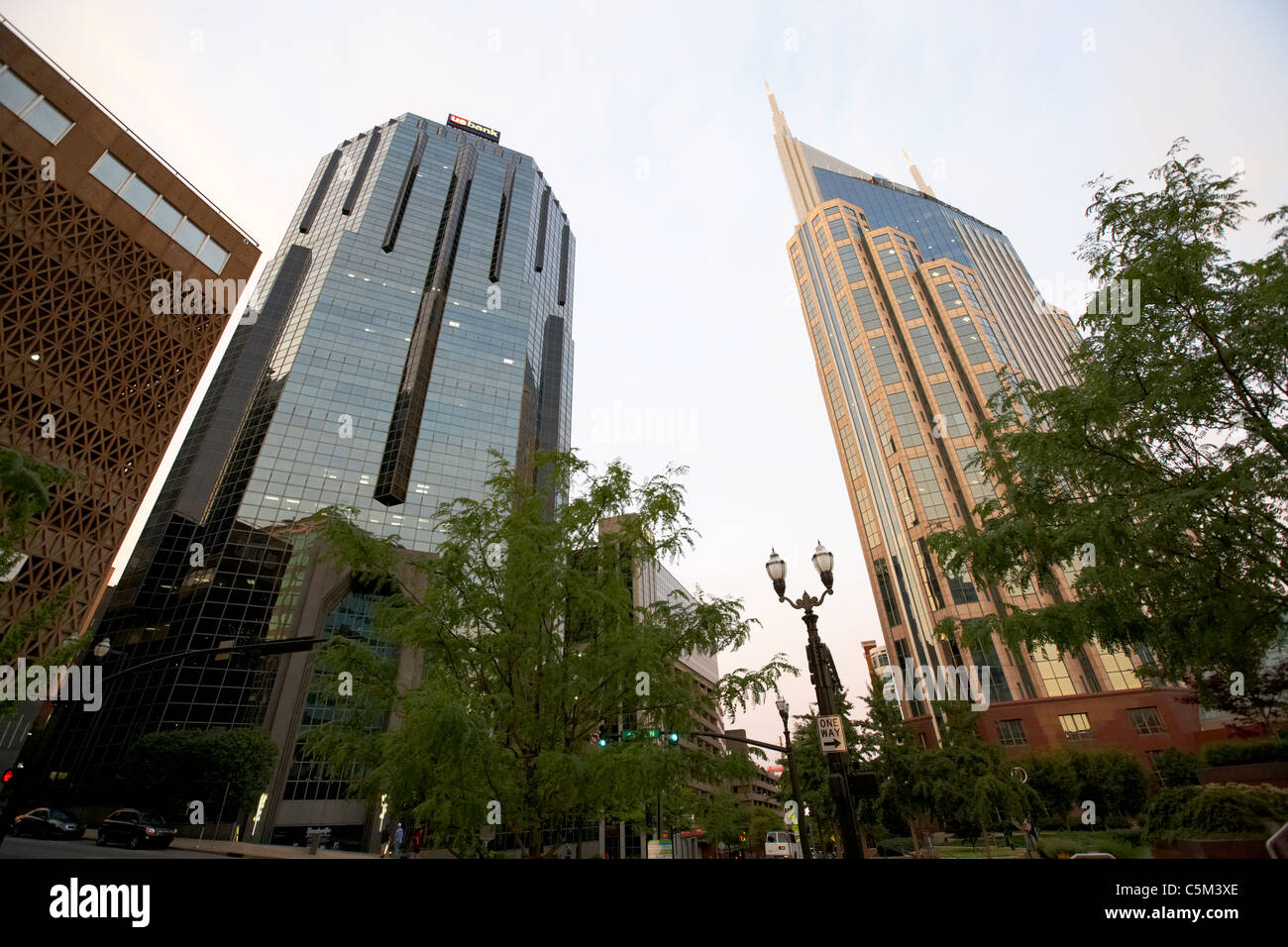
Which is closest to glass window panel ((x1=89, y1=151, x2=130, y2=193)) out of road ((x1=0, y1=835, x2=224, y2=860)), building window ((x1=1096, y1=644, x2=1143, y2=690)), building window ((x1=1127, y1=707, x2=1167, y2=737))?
road ((x1=0, y1=835, x2=224, y2=860))

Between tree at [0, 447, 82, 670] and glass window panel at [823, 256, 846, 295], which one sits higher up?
glass window panel at [823, 256, 846, 295]

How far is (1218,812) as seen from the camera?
35.0 feet

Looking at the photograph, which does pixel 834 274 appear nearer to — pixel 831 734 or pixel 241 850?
pixel 831 734

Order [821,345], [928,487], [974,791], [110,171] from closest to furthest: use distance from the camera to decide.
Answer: [974,791] → [110,171] → [928,487] → [821,345]

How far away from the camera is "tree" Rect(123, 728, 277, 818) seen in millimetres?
40344

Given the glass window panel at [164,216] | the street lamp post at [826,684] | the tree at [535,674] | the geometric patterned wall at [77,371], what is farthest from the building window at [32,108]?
the street lamp post at [826,684]

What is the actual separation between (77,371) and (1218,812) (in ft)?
171

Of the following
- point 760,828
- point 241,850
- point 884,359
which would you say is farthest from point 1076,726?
point 241,850

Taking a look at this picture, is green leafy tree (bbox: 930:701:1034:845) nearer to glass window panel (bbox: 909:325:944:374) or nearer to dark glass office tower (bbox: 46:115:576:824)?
dark glass office tower (bbox: 46:115:576:824)

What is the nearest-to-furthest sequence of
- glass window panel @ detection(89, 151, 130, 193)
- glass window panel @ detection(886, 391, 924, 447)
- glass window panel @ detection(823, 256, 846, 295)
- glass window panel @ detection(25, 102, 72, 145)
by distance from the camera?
glass window panel @ detection(25, 102, 72, 145)
glass window panel @ detection(89, 151, 130, 193)
glass window panel @ detection(886, 391, 924, 447)
glass window panel @ detection(823, 256, 846, 295)

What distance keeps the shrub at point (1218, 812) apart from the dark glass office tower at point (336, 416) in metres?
38.5

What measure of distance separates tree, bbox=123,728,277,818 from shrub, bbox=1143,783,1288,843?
172ft
